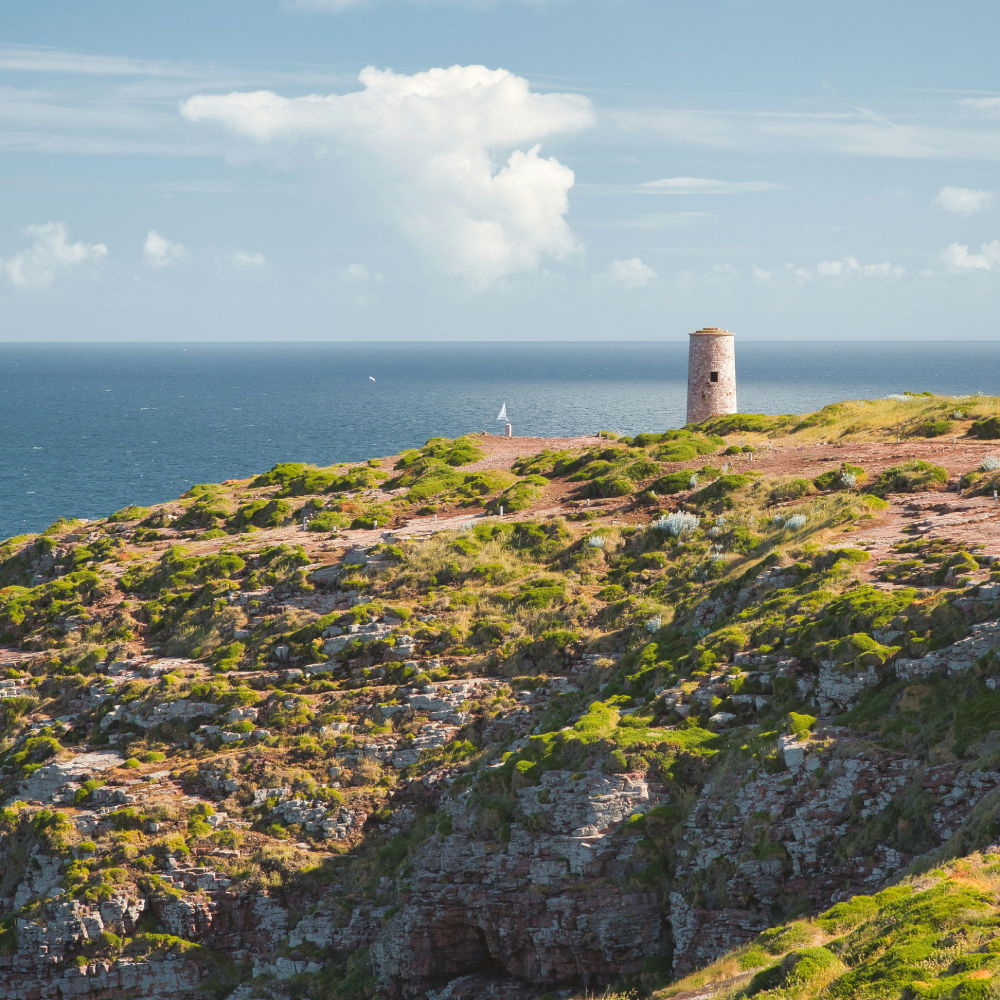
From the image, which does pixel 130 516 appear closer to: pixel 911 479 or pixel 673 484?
pixel 673 484

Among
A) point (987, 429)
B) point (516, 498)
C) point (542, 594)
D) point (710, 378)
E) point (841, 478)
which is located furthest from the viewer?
point (710, 378)

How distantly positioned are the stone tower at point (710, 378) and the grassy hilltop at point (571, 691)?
10765mm

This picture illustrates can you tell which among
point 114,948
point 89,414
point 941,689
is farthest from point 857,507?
point 89,414

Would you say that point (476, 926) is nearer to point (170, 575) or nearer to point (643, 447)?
point (170, 575)

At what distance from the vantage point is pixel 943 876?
15.3m

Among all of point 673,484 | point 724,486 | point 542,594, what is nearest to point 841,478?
point 724,486

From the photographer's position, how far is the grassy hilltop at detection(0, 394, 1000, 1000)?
18.9m

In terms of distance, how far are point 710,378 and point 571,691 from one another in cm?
3187

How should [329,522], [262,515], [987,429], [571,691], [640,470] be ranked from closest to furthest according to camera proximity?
[571,691], [987,429], [640,470], [329,522], [262,515]

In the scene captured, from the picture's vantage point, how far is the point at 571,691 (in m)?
28.5

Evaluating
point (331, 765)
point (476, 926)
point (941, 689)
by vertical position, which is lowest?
point (476, 926)

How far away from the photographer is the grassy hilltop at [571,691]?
18.9m

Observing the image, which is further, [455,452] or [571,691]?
[455,452]

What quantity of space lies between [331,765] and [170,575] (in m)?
16.0
